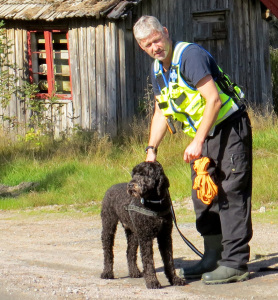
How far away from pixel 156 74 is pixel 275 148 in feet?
23.3

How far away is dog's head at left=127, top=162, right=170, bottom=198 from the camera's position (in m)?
5.86

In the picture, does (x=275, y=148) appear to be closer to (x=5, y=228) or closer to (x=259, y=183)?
(x=259, y=183)

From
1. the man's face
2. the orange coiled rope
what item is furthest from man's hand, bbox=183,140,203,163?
the man's face

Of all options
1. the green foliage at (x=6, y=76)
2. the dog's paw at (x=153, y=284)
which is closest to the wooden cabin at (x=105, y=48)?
the green foliage at (x=6, y=76)

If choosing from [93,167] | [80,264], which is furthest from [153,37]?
[93,167]

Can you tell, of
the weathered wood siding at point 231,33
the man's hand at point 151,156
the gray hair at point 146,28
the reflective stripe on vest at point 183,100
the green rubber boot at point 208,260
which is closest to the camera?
the gray hair at point 146,28

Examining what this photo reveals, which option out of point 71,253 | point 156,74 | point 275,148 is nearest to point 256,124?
point 275,148

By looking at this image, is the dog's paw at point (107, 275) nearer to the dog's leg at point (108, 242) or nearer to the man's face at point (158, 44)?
the dog's leg at point (108, 242)

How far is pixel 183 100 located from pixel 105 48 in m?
10.4

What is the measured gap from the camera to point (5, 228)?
962cm

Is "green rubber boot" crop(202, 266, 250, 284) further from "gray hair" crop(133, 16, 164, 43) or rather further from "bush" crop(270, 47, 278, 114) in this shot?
"bush" crop(270, 47, 278, 114)

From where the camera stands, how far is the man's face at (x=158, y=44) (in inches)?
230

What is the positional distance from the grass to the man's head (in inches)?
168

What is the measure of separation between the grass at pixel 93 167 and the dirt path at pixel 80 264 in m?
1.13
